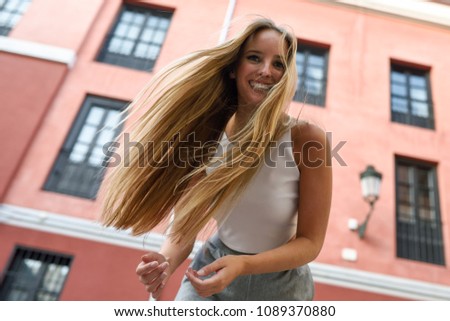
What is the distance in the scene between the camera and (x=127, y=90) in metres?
5.49

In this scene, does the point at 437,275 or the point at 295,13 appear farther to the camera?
the point at 295,13

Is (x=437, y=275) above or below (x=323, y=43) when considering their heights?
below

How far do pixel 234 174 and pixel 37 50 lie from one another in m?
5.57

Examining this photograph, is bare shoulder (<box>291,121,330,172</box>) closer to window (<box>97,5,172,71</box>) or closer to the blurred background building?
the blurred background building

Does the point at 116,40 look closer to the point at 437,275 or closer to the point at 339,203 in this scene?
the point at 339,203

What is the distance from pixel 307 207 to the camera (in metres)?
0.98

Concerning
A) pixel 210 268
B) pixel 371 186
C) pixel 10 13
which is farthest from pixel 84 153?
pixel 210 268

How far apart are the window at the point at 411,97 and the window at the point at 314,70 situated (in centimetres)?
122

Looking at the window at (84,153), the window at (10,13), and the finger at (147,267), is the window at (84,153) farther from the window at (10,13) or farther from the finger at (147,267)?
the finger at (147,267)

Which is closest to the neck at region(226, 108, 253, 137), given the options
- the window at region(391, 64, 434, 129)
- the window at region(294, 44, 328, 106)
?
the window at region(294, 44, 328, 106)

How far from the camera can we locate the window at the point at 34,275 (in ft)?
13.9

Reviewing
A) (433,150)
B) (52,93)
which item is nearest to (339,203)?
(433,150)

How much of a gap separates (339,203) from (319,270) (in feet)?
3.25
